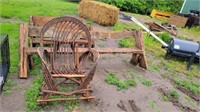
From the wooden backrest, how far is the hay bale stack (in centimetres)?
484

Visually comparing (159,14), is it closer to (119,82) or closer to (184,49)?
(184,49)

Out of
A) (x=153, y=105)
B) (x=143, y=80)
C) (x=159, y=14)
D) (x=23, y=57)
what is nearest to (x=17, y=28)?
(x=23, y=57)

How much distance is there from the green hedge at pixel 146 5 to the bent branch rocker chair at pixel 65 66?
380 inches

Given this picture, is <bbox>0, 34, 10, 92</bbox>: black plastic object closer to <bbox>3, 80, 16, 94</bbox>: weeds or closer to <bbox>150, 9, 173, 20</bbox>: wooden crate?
<bbox>3, 80, 16, 94</bbox>: weeds

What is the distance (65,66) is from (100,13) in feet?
18.4

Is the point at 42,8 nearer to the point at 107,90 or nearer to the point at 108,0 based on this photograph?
the point at 108,0

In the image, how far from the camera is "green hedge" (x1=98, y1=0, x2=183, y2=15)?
14695 mm

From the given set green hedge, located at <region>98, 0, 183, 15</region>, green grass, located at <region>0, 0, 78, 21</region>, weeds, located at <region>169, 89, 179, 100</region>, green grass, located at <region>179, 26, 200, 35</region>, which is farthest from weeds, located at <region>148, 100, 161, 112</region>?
green hedge, located at <region>98, 0, 183, 15</region>

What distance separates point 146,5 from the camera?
15422mm

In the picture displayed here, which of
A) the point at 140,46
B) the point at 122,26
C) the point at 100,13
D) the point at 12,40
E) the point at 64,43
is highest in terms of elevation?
the point at 64,43

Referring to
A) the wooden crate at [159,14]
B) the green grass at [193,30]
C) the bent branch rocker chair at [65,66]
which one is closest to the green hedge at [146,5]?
the wooden crate at [159,14]

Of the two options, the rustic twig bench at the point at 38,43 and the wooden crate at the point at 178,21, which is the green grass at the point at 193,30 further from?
the rustic twig bench at the point at 38,43

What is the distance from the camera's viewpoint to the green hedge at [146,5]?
48.2 ft

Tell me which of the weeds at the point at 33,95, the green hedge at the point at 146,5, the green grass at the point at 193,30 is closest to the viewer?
the weeds at the point at 33,95
